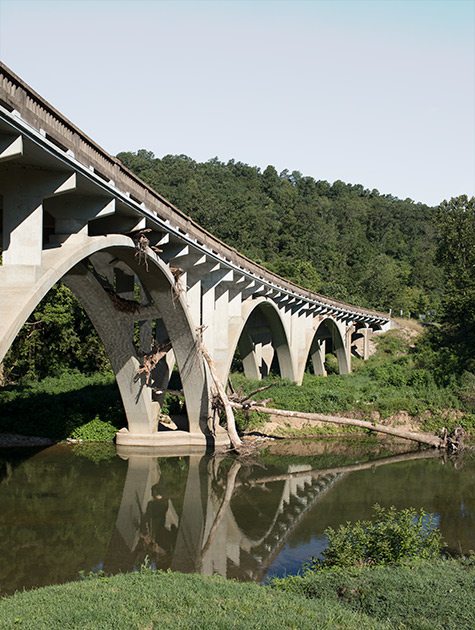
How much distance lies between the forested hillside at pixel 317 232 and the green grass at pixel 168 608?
59.3m

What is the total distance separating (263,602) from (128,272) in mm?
15681

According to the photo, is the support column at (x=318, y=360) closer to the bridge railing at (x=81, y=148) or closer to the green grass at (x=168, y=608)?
the bridge railing at (x=81, y=148)

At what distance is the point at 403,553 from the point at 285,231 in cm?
7753

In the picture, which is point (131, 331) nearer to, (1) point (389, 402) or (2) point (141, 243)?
(2) point (141, 243)

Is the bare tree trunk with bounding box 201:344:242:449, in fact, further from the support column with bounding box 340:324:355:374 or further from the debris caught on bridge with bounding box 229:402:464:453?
the support column with bounding box 340:324:355:374

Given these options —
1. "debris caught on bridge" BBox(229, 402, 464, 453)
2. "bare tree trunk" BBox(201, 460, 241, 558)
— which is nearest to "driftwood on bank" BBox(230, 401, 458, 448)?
"debris caught on bridge" BBox(229, 402, 464, 453)

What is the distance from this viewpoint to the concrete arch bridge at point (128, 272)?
12.5m

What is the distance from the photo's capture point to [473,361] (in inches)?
1725

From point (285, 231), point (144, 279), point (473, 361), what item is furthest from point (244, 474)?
point (285, 231)

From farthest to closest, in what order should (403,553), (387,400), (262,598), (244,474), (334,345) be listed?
(334,345)
(387,400)
(244,474)
(403,553)
(262,598)

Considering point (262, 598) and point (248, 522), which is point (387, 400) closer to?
point (248, 522)

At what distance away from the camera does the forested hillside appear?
7919cm

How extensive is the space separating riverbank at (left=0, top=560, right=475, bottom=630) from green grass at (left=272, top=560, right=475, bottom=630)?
15 millimetres

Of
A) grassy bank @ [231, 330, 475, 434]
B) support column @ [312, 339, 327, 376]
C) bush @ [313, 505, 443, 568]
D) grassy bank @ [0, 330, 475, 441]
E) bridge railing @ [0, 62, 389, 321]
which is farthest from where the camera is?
support column @ [312, 339, 327, 376]
